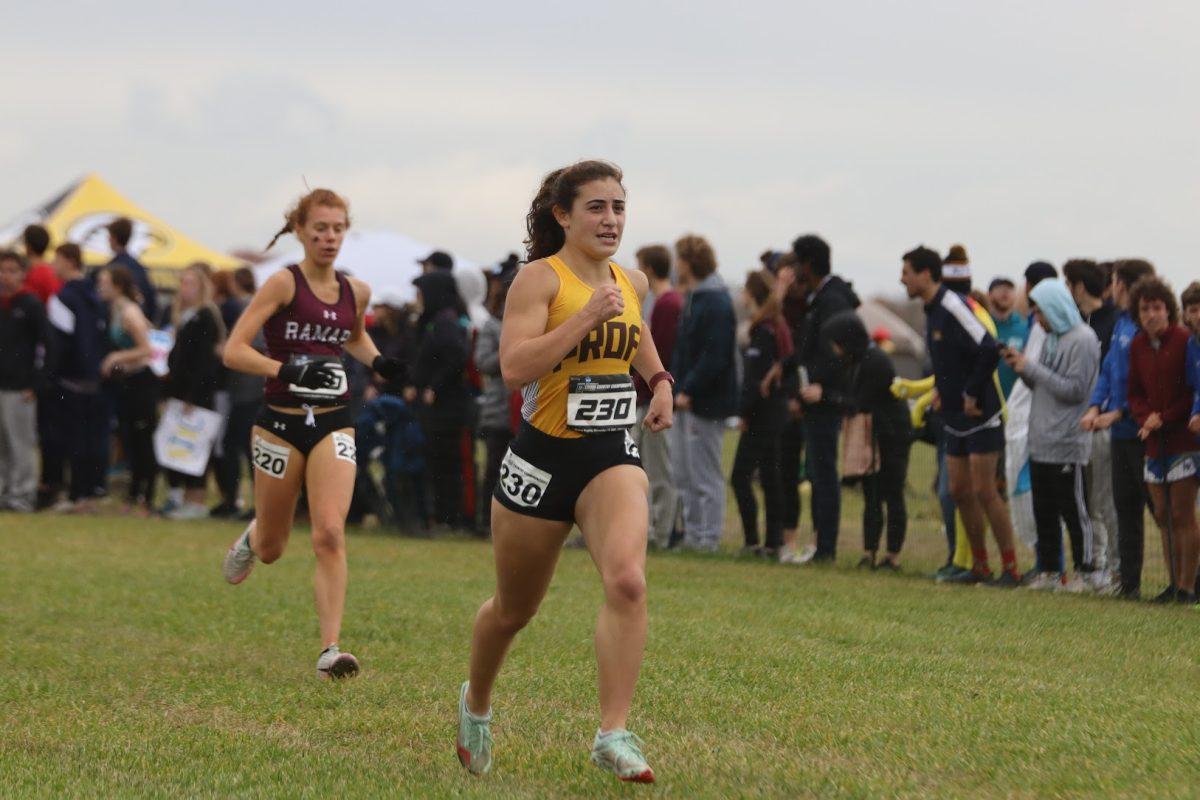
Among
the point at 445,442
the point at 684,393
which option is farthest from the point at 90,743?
the point at 445,442

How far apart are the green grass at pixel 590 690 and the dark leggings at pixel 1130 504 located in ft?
1.56

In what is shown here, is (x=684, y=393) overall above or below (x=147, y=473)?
above

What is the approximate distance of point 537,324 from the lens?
5.59 meters

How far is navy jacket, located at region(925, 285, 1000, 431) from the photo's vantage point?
11.8 m

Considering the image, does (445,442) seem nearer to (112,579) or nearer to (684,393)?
(684,393)

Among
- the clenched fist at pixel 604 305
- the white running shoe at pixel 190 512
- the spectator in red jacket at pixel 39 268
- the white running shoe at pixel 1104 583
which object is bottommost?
the white running shoe at pixel 190 512

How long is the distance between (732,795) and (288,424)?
384 centimetres

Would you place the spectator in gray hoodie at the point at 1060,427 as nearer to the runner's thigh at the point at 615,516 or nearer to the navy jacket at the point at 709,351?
the navy jacket at the point at 709,351

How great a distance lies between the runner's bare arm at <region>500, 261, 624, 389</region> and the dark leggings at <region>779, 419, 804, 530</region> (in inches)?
336

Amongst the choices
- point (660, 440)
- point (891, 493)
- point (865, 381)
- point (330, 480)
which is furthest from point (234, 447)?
point (330, 480)

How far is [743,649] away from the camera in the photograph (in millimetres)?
8703

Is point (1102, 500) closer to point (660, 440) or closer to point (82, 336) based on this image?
point (660, 440)

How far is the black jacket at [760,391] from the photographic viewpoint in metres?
14.0

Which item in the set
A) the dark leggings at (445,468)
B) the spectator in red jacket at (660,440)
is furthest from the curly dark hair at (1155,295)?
the dark leggings at (445,468)
